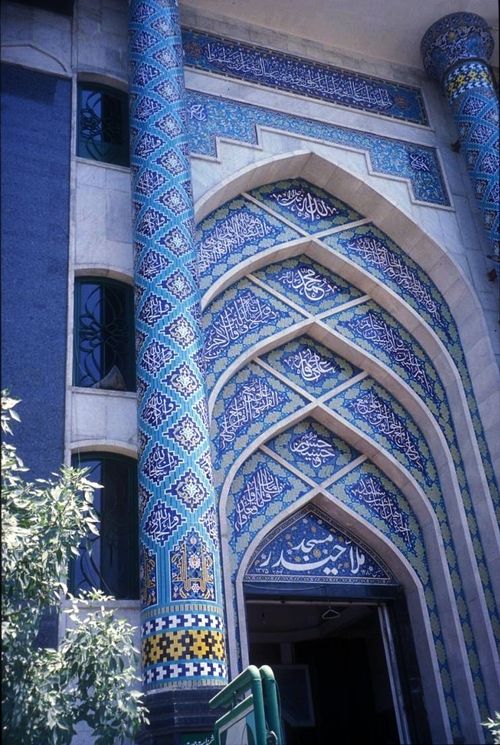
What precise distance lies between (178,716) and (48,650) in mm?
900

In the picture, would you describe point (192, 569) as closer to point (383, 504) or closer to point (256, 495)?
point (256, 495)

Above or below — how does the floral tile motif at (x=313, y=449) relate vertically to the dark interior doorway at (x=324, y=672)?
above

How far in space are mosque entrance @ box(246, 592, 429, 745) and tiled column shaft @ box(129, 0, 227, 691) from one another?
2.87 metres

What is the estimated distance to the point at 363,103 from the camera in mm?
6840

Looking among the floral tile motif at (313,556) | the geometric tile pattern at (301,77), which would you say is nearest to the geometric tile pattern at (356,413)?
the floral tile motif at (313,556)

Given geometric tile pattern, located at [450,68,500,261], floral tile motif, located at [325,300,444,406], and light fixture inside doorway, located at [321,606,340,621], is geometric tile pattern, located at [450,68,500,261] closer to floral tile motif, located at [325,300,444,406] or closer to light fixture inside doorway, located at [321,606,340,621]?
floral tile motif, located at [325,300,444,406]

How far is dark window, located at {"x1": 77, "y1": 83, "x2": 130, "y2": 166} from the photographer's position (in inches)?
217

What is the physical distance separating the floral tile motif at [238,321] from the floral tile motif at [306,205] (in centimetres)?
75

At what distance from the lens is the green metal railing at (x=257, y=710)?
234 cm

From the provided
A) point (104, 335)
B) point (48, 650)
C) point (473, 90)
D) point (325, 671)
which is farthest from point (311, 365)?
point (48, 650)

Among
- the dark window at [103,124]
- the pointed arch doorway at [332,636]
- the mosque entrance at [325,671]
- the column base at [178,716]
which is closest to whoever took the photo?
the column base at [178,716]

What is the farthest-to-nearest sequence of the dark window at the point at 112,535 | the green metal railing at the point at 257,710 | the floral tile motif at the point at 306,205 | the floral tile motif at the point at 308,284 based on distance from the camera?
the floral tile motif at the point at 306,205, the floral tile motif at the point at 308,284, the dark window at the point at 112,535, the green metal railing at the point at 257,710

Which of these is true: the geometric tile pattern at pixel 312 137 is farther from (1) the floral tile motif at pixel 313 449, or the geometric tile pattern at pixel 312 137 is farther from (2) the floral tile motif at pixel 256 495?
(2) the floral tile motif at pixel 256 495

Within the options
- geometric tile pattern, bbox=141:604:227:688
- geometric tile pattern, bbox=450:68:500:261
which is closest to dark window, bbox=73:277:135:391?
geometric tile pattern, bbox=141:604:227:688
